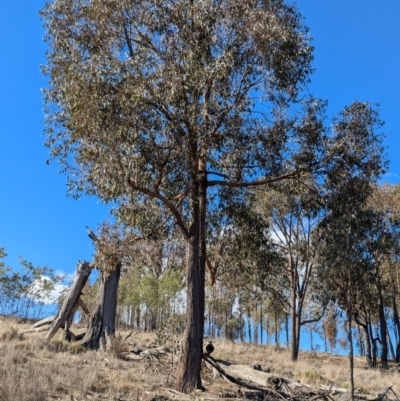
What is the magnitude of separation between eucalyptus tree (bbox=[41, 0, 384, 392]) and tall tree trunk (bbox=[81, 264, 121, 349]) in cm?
372

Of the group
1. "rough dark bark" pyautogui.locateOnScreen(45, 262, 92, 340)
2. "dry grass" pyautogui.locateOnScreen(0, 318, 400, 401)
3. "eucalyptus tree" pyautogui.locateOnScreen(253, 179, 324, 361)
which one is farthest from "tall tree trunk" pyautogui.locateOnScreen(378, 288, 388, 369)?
"dry grass" pyautogui.locateOnScreen(0, 318, 400, 401)

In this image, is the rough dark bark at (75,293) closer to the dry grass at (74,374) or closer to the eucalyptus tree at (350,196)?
the dry grass at (74,374)

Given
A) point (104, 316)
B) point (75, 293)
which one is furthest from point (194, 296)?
point (75, 293)

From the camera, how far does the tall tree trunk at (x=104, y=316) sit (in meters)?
15.2

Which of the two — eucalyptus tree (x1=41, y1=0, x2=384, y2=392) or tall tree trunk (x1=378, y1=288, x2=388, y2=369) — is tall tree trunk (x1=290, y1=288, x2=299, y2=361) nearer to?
tall tree trunk (x1=378, y1=288, x2=388, y2=369)

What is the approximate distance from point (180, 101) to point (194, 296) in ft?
14.9

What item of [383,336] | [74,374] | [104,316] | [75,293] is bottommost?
[74,374]

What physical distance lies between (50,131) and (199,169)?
4.23m

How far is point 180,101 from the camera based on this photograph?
11.0 m

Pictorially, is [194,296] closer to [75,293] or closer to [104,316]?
[104,316]

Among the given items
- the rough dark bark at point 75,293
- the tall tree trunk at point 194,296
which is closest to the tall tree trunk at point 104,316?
the rough dark bark at point 75,293

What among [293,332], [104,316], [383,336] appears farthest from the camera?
[383,336]

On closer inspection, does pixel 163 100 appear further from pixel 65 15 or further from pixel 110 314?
pixel 110 314

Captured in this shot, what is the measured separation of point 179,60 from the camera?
11.6 metres
